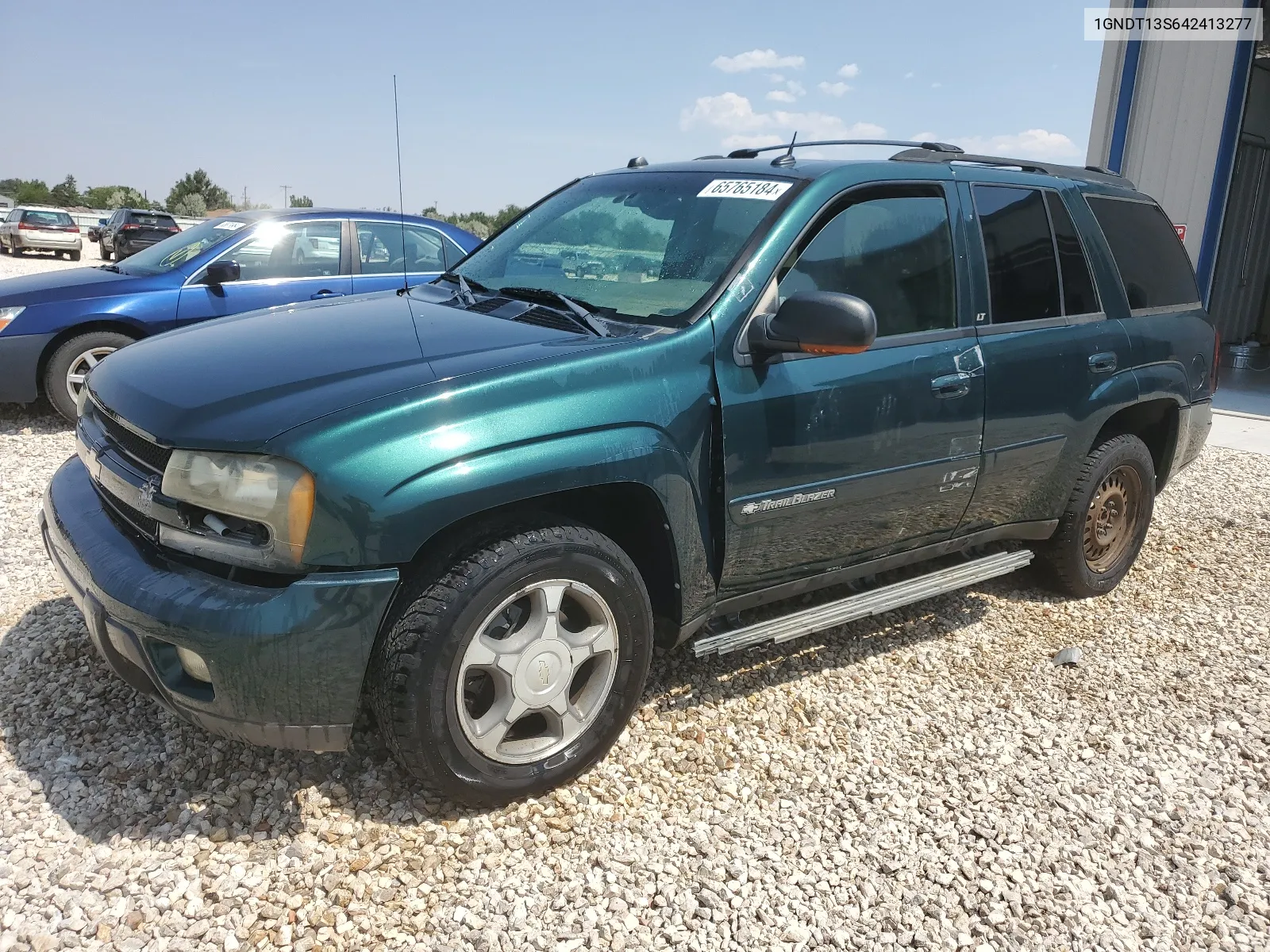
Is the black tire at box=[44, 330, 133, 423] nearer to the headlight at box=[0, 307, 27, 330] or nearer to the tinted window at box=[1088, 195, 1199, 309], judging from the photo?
the headlight at box=[0, 307, 27, 330]

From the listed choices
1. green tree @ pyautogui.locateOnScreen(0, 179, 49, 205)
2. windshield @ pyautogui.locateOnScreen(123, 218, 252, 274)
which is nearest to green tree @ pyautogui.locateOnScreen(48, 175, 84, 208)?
green tree @ pyautogui.locateOnScreen(0, 179, 49, 205)

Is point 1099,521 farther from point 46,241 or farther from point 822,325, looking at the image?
point 46,241

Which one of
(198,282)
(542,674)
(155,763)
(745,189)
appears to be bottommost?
(155,763)

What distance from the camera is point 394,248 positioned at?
278 inches

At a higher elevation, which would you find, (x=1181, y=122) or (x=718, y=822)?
(x=1181, y=122)

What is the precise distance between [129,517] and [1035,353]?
10.5 ft

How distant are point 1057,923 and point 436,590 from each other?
179cm

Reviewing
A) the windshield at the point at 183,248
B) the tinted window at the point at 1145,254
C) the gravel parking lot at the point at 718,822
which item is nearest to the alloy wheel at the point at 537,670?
the gravel parking lot at the point at 718,822

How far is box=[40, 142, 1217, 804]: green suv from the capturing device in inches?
86.8

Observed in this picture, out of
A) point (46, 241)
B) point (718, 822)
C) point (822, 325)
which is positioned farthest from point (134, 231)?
point (718, 822)

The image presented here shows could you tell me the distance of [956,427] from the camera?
3.32 metres

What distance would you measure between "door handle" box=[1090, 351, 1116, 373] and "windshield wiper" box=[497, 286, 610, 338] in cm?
224

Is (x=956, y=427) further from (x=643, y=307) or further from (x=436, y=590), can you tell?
(x=436, y=590)

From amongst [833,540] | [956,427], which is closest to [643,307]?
[833,540]
